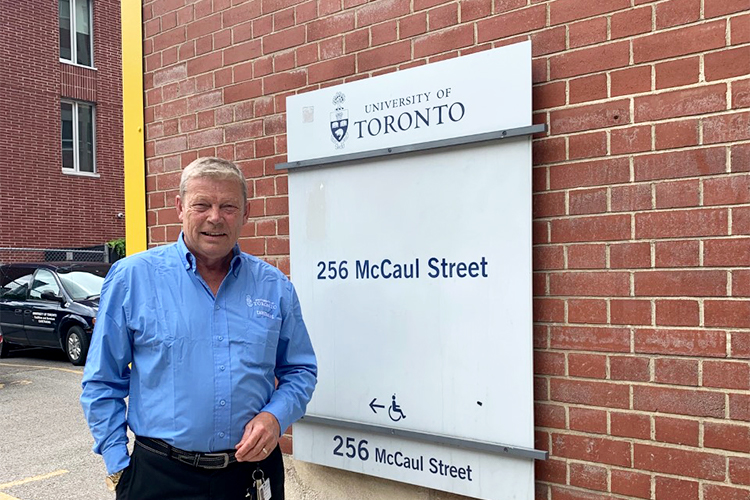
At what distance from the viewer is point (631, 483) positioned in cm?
262

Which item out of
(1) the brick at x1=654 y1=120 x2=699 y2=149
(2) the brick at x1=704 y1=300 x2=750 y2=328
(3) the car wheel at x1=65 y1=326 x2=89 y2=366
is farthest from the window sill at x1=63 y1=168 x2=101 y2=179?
(2) the brick at x1=704 y1=300 x2=750 y2=328

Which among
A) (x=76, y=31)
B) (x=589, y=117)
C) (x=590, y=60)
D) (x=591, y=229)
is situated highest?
(x=76, y=31)

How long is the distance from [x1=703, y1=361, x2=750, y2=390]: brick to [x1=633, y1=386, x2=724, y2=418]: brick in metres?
0.04

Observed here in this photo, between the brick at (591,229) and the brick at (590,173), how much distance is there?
0.14m

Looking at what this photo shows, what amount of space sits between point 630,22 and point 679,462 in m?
1.66

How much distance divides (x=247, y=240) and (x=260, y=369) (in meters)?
1.42

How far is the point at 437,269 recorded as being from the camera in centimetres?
299

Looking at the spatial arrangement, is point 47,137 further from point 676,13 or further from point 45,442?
point 676,13

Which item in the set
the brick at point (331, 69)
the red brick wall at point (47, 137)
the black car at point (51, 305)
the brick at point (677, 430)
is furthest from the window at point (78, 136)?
the brick at point (677, 430)

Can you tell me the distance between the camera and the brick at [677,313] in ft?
8.11

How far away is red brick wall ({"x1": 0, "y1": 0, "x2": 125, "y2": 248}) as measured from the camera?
643 inches

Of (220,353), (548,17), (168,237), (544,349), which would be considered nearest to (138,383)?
(220,353)

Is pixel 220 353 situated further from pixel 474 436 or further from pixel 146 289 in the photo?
pixel 474 436

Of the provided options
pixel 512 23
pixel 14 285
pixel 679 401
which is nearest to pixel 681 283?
pixel 679 401
